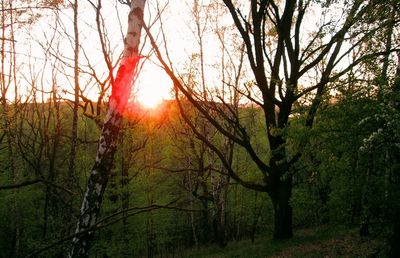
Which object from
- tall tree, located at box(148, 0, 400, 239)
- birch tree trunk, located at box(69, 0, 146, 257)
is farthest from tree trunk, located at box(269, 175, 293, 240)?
birch tree trunk, located at box(69, 0, 146, 257)

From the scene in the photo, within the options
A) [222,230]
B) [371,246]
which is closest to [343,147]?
[371,246]

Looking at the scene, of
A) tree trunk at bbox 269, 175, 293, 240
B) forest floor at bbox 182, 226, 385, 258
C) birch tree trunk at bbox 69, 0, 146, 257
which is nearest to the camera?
birch tree trunk at bbox 69, 0, 146, 257

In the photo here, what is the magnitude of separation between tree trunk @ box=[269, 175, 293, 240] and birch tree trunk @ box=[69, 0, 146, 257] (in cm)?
1094

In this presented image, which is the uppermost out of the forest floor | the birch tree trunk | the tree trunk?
the birch tree trunk

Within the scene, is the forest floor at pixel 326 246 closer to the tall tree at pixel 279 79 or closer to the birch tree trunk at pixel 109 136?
the tall tree at pixel 279 79

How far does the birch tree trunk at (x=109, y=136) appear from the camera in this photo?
3926 mm

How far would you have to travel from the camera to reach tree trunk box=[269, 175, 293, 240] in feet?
47.5

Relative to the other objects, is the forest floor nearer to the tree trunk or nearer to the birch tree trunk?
the tree trunk

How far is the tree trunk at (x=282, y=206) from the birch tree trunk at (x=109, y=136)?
10.9 m

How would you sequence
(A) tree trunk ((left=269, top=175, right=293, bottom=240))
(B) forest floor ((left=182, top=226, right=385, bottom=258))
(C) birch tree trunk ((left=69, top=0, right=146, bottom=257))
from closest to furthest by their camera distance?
(C) birch tree trunk ((left=69, top=0, right=146, bottom=257)), (B) forest floor ((left=182, top=226, right=385, bottom=258)), (A) tree trunk ((left=269, top=175, right=293, bottom=240))

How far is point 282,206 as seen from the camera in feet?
47.9

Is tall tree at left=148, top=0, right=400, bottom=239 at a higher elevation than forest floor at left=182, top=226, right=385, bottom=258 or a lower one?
higher

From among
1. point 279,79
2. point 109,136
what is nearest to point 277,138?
point 279,79

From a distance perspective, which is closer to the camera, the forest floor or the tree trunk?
the forest floor
